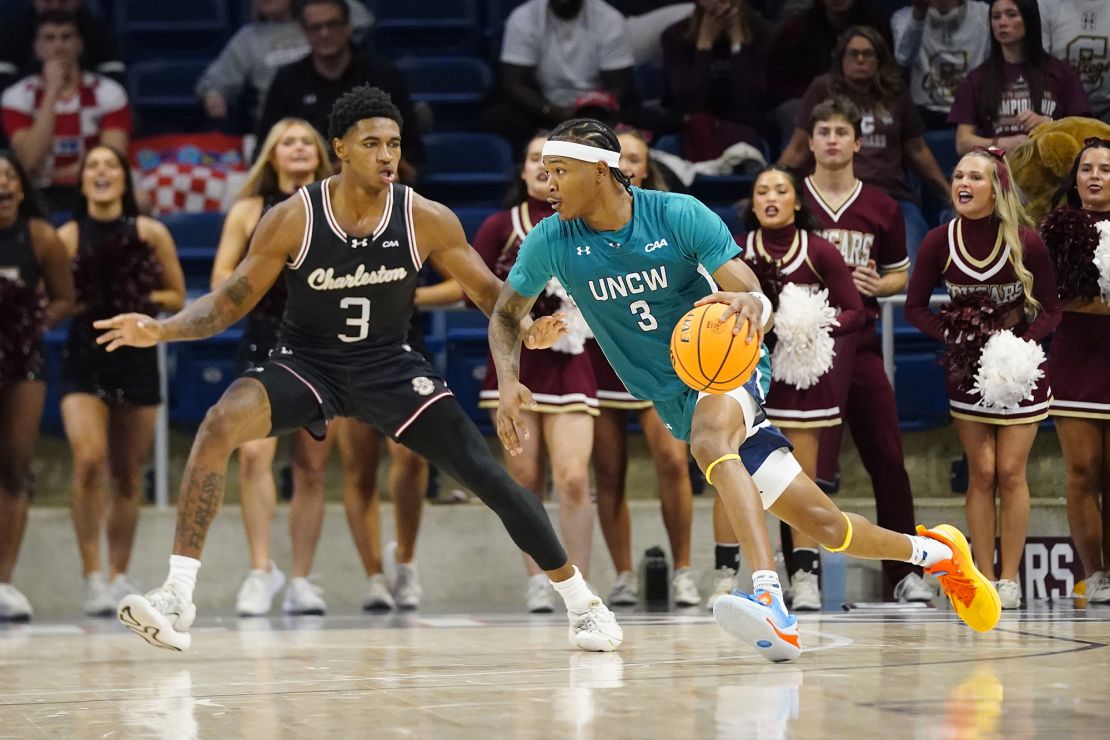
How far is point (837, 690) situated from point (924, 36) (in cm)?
625

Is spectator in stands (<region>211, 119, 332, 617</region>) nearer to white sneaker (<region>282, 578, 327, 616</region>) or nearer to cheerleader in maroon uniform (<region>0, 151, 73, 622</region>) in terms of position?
white sneaker (<region>282, 578, 327, 616</region>)

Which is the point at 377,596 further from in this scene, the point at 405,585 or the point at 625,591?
the point at 625,591

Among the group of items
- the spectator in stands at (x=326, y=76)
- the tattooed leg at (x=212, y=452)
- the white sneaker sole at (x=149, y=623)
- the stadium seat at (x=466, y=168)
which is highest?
the spectator in stands at (x=326, y=76)

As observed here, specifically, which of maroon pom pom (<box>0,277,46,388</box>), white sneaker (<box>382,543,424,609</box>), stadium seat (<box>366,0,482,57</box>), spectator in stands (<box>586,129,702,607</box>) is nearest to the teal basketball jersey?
spectator in stands (<box>586,129,702,607</box>)

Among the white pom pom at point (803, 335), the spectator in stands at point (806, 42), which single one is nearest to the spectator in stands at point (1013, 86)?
the spectator in stands at point (806, 42)

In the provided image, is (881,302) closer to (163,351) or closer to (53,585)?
(163,351)

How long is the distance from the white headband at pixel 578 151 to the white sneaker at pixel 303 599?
334 centimetres

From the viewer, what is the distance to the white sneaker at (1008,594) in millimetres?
7180

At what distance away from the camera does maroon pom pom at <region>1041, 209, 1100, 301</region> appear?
24.3 ft

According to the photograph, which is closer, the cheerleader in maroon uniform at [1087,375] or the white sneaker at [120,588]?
the cheerleader in maroon uniform at [1087,375]

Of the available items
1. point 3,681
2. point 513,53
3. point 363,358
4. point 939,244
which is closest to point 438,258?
point 363,358

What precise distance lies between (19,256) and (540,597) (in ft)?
10.1

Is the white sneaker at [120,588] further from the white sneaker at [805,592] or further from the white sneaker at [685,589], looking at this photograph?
the white sneaker at [805,592]

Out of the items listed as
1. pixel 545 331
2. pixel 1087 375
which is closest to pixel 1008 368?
pixel 1087 375
